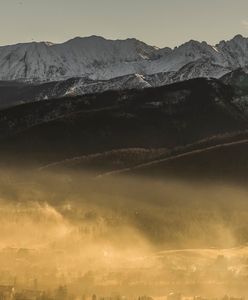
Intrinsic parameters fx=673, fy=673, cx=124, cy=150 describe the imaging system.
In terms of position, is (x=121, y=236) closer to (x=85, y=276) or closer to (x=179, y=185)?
(x=85, y=276)

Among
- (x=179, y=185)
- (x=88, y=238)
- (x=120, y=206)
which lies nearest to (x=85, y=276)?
(x=88, y=238)

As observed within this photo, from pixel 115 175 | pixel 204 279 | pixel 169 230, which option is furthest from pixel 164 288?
pixel 115 175

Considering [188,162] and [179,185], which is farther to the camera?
[188,162]

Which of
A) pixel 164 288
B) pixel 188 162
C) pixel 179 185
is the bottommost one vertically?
pixel 164 288

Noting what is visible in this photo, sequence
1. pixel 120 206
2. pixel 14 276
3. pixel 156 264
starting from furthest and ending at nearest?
pixel 120 206, pixel 156 264, pixel 14 276

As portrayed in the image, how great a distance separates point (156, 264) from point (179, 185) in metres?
70.5

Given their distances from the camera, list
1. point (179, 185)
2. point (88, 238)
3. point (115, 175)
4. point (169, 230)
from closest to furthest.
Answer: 1. point (88, 238)
2. point (169, 230)
3. point (179, 185)
4. point (115, 175)

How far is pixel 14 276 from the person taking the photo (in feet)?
267

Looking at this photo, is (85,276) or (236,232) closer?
(85,276)

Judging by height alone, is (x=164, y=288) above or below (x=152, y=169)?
below

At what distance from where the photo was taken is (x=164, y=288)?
8244 centimetres

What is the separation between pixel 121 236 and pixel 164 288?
30.8 metres

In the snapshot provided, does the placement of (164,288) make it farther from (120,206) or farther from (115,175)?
(115,175)

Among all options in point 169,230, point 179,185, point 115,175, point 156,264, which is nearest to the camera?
point 156,264
